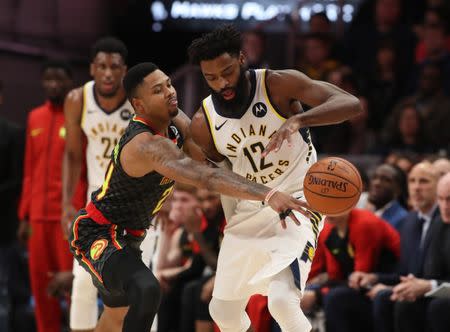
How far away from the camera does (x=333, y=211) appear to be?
17.0ft

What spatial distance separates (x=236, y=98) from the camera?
578 centimetres

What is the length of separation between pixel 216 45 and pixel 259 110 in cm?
48

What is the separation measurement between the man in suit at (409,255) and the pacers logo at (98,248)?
2.30 meters

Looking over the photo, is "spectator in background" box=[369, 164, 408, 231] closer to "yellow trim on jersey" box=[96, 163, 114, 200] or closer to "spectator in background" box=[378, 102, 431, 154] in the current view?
"spectator in background" box=[378, 102, 431, 154]

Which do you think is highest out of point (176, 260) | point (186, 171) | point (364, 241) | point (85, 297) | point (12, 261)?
point (186, 171)

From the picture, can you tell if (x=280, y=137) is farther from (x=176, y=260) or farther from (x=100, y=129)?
(x=176, y=260)

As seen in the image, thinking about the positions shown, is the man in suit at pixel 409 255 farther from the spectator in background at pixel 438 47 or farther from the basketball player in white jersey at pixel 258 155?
the spectator in background at pixel 438 47

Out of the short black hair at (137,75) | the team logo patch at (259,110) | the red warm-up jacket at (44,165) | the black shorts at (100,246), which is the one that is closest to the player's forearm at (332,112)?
the team logo patch at (259,110)

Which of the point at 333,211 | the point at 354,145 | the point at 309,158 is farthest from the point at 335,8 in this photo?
the point at 333,211

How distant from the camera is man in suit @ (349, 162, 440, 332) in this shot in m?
7.11

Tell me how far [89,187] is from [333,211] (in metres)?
2.69

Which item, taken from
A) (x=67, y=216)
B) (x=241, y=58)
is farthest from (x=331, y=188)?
(x=67, y=216)

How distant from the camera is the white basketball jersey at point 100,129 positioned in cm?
715

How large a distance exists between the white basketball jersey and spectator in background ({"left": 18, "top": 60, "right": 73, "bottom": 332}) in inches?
42.8
